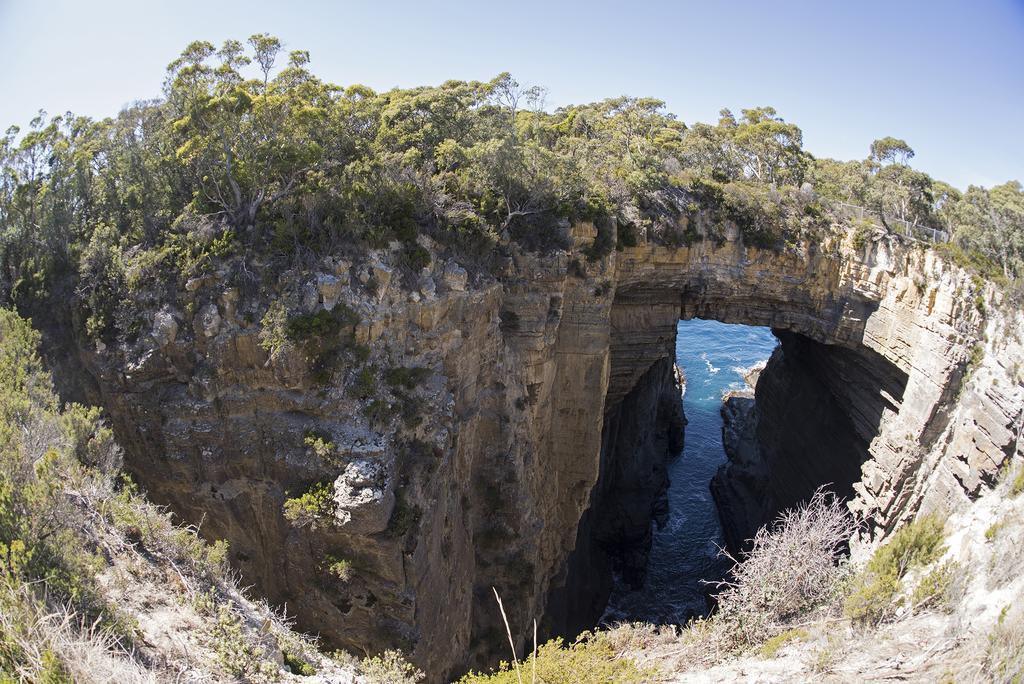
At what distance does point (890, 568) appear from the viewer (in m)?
17.8

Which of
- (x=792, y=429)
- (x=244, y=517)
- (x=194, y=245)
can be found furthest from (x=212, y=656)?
(x=792, y=429)

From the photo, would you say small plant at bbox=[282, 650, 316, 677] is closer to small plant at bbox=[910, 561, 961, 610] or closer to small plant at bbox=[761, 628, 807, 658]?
small plant at bbox=[761, 628, 807, 658]

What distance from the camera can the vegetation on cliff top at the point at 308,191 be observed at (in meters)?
19.4

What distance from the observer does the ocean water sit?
33469mm

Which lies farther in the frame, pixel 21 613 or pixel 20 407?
pixel 20 407

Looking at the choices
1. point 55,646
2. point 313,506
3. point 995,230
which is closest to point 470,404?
point 313,506

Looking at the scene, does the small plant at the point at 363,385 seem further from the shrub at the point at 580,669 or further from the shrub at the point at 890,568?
the shrub at the point at 890,568

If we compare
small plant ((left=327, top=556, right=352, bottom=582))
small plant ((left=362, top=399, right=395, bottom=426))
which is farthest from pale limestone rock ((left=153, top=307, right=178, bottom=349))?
small plant ((left=327, top=556, right=352, bottom=582))

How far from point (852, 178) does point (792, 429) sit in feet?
45.2

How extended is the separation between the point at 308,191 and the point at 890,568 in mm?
20867

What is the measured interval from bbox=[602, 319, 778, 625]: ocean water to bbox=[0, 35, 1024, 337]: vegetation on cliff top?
768 inches

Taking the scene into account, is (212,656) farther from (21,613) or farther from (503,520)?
(503,520)

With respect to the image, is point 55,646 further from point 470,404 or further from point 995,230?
point 995,230

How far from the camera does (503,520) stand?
23000mm
